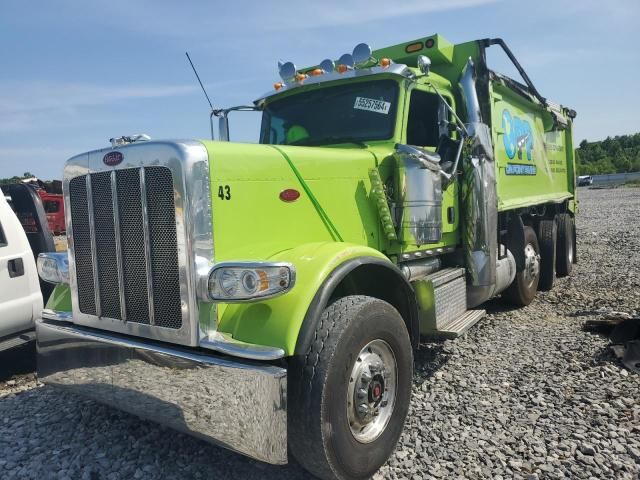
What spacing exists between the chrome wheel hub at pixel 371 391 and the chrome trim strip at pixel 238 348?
0.61m

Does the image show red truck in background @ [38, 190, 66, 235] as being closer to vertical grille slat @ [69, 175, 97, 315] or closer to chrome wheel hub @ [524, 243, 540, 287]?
chrome wheel hub @ [524, 243, 540, 287]

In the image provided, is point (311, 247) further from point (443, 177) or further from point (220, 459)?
point (443, 177)

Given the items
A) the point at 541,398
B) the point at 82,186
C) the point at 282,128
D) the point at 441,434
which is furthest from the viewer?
the point at 282,128

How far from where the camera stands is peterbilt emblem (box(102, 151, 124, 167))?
3.00 m

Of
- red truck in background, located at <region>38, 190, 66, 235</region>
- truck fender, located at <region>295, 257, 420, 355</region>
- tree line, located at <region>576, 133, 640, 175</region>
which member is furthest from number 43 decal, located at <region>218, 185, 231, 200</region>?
A: tree line, located at <region>576, 133, 640, 175</region>

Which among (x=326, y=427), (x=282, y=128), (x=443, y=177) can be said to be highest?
(x=282, y=128)

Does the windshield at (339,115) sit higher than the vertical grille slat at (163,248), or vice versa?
the windshield at (339,115)

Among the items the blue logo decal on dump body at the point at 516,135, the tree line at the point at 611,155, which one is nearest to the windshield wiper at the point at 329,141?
the blue logo decal on dump body at the point at 516,135

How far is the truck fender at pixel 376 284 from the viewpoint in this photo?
9.75 feet

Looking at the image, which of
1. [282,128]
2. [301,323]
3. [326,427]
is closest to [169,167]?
[301,323]

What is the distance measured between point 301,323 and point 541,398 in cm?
226

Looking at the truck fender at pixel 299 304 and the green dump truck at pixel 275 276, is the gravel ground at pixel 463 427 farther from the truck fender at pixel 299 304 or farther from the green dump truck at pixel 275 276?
the truck fender at pixel 299 304

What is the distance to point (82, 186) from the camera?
325 cm

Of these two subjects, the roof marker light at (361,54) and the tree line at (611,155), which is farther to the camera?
the tree line at (611,155)
